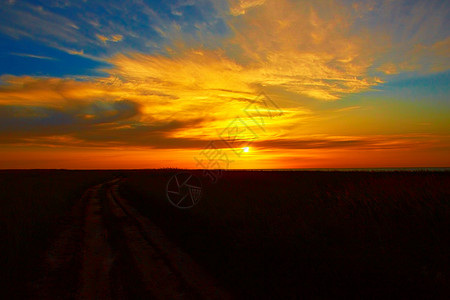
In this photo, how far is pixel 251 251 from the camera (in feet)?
29.8

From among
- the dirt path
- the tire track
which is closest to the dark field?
the dirt path

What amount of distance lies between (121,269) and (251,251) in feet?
12.0

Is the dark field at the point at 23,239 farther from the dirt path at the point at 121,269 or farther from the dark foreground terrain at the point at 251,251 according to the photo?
the dirt path at the point at 121,269

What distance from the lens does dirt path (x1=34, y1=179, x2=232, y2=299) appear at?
6215 millimetres

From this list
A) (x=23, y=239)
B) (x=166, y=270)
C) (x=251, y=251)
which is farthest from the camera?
(x=23, y=239)

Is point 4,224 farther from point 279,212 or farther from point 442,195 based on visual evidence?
point 442,195

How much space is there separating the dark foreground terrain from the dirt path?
0.03 m

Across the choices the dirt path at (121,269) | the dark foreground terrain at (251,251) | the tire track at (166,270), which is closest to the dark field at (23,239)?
the dark foreground terrain at (251,251)

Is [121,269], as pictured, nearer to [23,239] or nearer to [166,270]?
[166,270]

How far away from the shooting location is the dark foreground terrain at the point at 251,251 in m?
6.32

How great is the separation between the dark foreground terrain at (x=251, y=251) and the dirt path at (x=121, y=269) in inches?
1.1

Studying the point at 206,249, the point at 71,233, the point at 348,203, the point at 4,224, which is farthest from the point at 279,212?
the point at 4,224

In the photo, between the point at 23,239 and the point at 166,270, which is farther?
the point at 23,239

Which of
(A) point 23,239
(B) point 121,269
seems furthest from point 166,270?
(A) point 23,239
